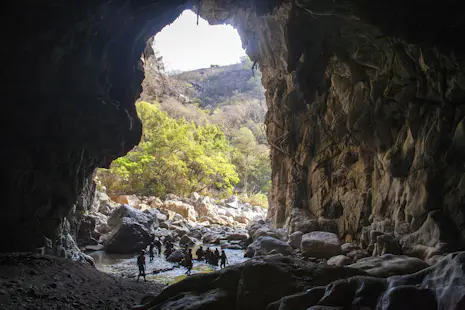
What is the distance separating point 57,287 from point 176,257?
8361 mm

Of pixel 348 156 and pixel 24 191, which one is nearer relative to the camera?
pixel 24 191

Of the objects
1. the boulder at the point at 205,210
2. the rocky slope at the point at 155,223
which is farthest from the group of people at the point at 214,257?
the boulder at the point at 205,210

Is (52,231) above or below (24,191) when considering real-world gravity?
below

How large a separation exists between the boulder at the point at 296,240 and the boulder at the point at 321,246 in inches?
69.2

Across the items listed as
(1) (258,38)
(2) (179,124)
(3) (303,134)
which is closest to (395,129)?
(3) (303,134)

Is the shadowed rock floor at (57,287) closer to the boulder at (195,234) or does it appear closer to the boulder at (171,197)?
the boulder at (195,234)

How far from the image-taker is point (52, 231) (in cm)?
1173

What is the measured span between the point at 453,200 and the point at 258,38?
14.4 m

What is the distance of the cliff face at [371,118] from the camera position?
29.9ft

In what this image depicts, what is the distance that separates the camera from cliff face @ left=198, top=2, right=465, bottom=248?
29.9 ft

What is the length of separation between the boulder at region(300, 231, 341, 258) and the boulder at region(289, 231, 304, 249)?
1.76 meters

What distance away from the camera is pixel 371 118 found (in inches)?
530

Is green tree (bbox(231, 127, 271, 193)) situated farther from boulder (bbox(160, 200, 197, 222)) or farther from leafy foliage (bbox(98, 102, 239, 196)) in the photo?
boulder (bbox(160, 200, 197, 222))

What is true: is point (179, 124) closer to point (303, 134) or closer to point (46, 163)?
point (303, 134)
